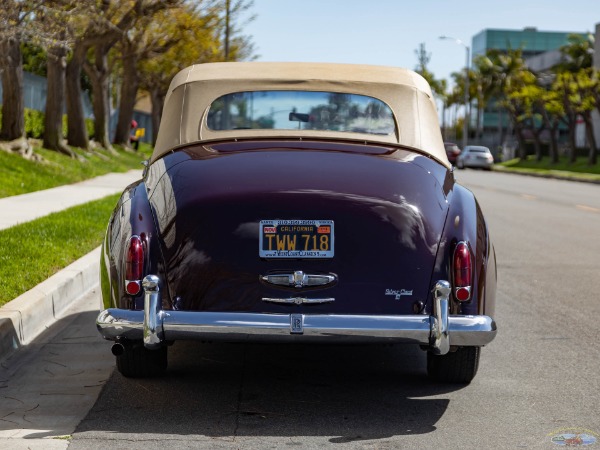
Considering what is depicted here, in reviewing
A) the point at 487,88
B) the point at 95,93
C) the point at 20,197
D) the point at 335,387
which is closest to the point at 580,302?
the point at 335,387

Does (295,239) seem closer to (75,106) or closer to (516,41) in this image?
(75,106)

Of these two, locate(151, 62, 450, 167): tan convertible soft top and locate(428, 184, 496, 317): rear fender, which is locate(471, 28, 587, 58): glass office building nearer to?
locate(151, 62, 450, 167): tan convertible soft top

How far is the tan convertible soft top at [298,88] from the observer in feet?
21.8

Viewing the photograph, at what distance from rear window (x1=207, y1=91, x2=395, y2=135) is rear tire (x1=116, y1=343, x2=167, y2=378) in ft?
4.89

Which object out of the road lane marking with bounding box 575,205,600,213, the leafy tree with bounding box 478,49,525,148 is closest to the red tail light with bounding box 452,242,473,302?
the road lane marking with bounding box 575,205,600,213

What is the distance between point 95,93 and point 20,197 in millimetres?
20935

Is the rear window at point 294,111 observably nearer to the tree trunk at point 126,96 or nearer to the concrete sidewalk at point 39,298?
the concrete sidewalk at point 39,298

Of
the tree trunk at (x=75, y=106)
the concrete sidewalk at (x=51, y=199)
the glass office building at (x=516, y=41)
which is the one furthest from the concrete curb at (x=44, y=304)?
the glass office building at (x=516, y=41)

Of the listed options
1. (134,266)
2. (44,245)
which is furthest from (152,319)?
(44,245)

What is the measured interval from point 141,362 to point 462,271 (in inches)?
71.8

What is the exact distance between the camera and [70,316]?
27.6 ft

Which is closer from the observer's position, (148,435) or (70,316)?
(148,435)

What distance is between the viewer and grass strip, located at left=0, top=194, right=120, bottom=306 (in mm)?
8617

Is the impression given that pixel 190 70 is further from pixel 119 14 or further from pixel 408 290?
pixel 119 14
